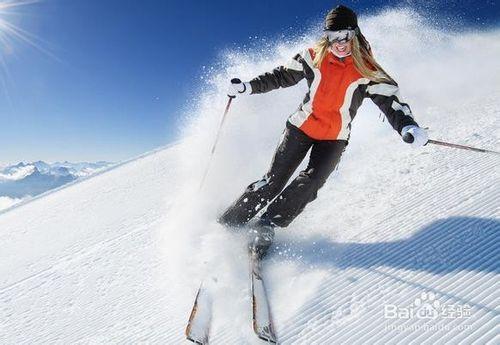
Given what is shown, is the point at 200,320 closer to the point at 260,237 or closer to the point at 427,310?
the point at 260,237

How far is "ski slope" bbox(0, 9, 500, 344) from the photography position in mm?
2377

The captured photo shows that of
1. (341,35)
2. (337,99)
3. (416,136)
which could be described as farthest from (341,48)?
(416,136)

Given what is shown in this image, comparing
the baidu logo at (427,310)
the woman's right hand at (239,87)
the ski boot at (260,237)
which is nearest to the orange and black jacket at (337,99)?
the woman's right hand at (239,87)

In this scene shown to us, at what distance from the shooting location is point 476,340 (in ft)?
6.30

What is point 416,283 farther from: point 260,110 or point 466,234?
point 260,110

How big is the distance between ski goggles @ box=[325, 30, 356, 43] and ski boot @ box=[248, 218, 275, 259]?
163 centimetres

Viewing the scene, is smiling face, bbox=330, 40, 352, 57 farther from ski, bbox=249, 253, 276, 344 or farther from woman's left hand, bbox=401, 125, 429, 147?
ski, bbox=249, 253, 276, 344

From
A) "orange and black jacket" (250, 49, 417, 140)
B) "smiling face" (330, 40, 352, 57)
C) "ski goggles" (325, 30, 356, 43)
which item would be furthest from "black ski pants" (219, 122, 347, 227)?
"ski goggles" (325, 30, 356, 43)

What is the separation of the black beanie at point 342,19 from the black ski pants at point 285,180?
37.7 inches

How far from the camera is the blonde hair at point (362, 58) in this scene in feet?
11.3

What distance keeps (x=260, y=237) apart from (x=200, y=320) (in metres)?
0.95

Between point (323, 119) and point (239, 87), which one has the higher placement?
point (239, 87)

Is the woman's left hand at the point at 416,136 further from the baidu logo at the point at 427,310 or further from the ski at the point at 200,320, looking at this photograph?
the ski at the point at 200,320

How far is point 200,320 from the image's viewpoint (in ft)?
8.90
